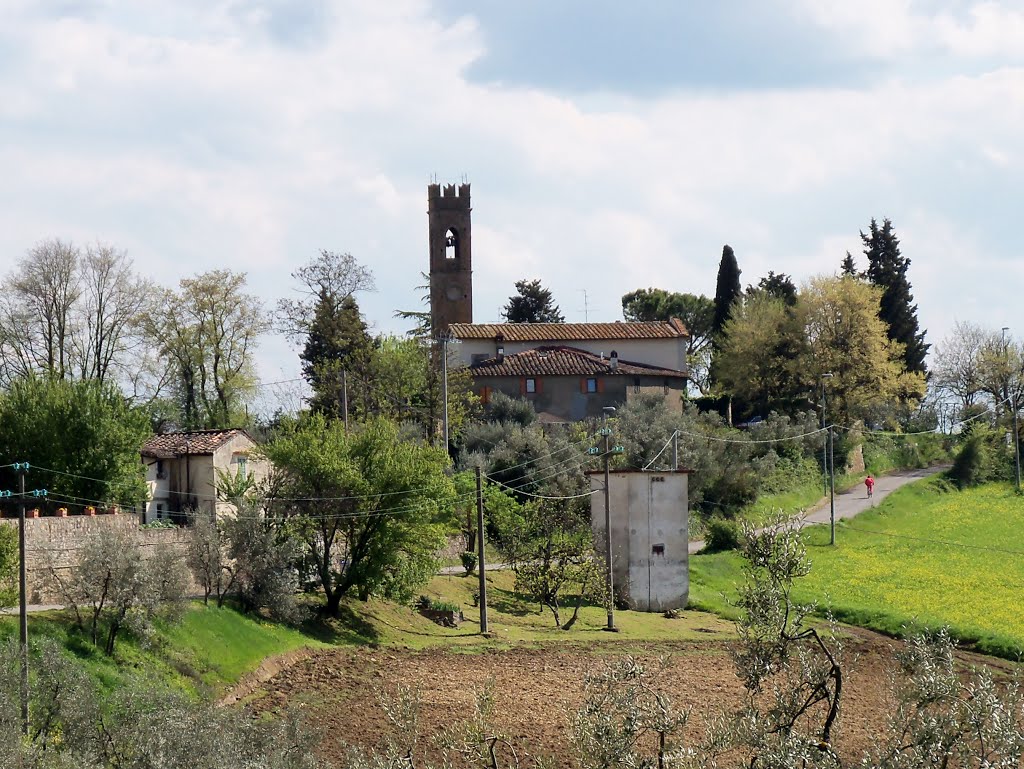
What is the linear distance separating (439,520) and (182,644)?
17116 mm

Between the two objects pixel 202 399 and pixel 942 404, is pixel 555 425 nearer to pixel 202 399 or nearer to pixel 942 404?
pixel 202 399

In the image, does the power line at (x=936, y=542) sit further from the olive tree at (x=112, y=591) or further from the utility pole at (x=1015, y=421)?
the olive tree at (x=112, y=591)

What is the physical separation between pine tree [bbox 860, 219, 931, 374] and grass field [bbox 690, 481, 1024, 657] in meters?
22.0

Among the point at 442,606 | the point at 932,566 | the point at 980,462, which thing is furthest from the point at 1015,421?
the point at 442,606

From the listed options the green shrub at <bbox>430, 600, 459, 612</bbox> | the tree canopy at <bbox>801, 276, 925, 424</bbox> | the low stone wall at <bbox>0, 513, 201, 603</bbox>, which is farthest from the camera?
the tree canopy at <bbox>801, 276, 925, 424</bbox>

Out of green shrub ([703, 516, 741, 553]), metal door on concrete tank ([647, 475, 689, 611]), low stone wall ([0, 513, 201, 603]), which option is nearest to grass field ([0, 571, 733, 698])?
metal door on concrete tank ([647, 475, 689, 611])

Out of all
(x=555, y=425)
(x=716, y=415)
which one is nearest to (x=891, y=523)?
(x=716, y=415)

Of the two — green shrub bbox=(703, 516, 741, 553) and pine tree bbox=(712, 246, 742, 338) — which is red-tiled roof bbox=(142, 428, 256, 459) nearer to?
green shrub bbox=(703, 516, 741, 553)

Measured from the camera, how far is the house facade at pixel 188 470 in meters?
50.5

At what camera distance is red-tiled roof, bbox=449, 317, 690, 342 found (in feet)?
285

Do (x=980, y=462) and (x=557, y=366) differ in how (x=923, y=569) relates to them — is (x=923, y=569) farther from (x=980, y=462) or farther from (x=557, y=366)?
(x=557, y=366)

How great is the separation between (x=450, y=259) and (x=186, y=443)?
163ft

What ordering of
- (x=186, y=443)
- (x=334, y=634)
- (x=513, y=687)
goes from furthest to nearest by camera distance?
(x=186, y=443)
(x=334, y=634)
(x=513, y=687)

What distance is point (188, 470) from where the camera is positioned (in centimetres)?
5116
